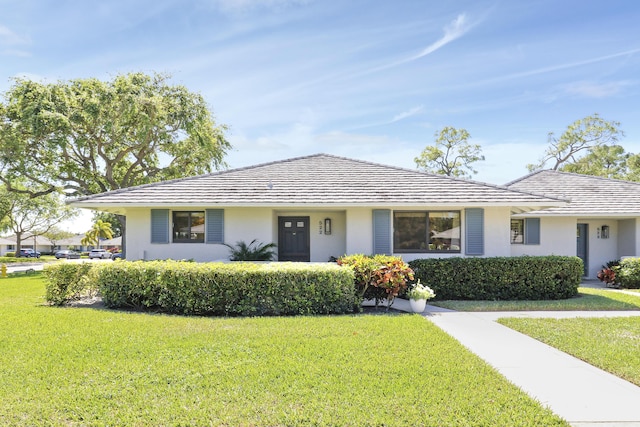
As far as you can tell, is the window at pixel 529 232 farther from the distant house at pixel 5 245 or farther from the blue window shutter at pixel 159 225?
the distant house at pixel 5 245

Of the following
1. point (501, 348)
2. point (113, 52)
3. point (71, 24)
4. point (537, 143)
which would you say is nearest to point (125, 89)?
point (113, 52)

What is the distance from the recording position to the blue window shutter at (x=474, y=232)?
1298 centimetres

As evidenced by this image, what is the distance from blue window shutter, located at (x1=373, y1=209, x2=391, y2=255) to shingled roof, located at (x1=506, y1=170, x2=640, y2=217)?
6.79m

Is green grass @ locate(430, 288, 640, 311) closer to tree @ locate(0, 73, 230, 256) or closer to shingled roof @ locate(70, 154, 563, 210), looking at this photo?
shingled roof @ locate(70, 154, 563, 210)

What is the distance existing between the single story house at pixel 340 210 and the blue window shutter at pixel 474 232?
31 millimetres

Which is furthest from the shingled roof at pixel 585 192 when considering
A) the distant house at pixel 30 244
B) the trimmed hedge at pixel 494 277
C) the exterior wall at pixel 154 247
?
the distant house at pixel 30 244

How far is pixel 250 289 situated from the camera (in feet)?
27.9

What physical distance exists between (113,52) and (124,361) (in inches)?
492

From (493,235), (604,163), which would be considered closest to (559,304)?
(493,235)

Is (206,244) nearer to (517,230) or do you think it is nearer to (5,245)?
(517,230)

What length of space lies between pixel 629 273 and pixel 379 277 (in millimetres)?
10723

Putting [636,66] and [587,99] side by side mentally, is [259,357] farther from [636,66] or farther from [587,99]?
[587,99]

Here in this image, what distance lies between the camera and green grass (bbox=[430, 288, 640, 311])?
9.65 metres

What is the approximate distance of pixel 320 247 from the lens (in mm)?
14430
